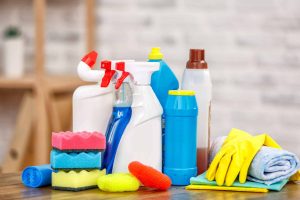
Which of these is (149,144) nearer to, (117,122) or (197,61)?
(117,122)

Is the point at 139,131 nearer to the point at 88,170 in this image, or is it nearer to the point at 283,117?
the point at 88,170

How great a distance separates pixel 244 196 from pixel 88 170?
39 cm

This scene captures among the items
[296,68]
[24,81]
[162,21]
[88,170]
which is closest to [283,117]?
[296,68]

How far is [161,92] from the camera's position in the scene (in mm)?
2082

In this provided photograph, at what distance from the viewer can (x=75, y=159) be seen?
1.89 metres

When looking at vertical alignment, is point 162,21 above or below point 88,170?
above

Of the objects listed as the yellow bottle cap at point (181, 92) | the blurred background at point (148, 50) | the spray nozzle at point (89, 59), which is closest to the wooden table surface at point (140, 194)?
the yellow bottle cap at point (181, 92)

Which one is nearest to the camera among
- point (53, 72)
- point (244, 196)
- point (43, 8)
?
point (244, 196)

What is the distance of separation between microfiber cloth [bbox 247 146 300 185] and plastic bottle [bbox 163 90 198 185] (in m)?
0.17

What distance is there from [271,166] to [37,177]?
1.96 ft

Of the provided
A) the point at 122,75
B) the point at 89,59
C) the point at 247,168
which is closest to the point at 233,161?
the point at 247,168

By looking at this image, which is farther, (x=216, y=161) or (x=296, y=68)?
(x=296, y=68)

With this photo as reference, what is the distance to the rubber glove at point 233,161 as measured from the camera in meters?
1.95

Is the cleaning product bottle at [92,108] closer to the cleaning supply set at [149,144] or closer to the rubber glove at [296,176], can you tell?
the cleaning supply set at [149,144]
